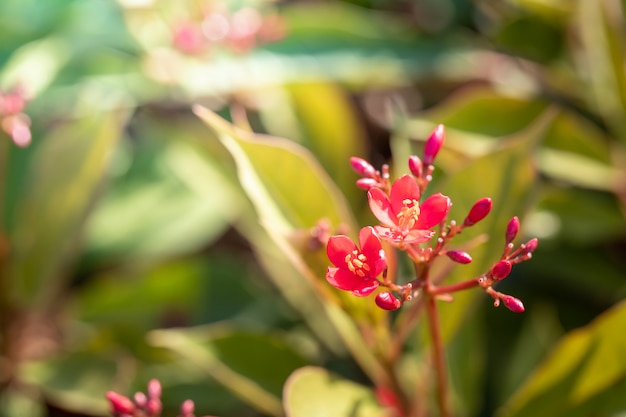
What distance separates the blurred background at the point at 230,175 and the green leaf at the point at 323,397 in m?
0.14

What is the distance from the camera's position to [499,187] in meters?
0.83

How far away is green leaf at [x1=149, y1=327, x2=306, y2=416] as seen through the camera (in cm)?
90

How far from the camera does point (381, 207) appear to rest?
62 cm

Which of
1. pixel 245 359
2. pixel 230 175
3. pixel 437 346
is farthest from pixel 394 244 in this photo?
pixel 230 175

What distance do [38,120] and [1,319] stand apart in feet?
1.12

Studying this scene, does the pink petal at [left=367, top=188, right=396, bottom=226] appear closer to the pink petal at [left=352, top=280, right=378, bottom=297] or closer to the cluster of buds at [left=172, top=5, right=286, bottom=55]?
the pink petal at [left=352, top=280, right=378, bottom=297]

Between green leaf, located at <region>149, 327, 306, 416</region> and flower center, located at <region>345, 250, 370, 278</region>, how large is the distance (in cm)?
34

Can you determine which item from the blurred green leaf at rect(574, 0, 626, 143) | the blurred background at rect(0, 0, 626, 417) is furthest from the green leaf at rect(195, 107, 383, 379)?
the blurred green leaf at rect(574, 0, 626, 143)

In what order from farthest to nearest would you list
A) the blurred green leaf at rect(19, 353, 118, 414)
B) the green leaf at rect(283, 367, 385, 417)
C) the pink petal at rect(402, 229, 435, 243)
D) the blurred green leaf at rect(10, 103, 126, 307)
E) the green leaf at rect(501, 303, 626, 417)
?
the blurred green leaf at rect(10, 103, 126, 307) < the blurred green leaf at rect(19, 353, 118, 414) < the green leaf at rect(501, 303, 626, 417) < the green leaf at rect(283, 367, 385, 417) < the pink petal at rect(402, 229, 435, 243)

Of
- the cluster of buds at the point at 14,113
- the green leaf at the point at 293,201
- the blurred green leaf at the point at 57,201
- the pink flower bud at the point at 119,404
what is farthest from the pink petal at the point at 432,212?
the blurred green leaf at the point at 57,201

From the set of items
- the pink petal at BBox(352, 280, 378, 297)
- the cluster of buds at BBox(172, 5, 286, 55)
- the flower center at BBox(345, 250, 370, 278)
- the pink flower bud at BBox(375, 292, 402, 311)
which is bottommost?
the cluster of buds at BBox(172, 5, 286, 55)

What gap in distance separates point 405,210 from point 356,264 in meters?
0.06

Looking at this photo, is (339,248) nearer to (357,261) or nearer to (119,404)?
(357,261)

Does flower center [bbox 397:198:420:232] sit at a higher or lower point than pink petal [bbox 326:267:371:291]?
higher
